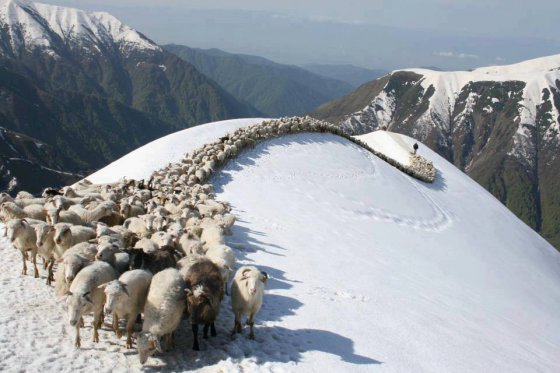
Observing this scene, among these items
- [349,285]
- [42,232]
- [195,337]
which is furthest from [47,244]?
[349,285]

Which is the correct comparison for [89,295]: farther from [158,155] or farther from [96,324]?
[158,155]

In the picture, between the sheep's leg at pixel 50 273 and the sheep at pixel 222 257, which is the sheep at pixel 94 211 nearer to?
the sheep's leg at pixel 50 273

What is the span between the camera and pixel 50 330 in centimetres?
1057

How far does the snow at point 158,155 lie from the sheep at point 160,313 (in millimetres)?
19253

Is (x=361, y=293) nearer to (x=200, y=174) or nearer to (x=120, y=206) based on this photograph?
(x=120, y=206)

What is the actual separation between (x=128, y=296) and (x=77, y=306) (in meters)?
0.96

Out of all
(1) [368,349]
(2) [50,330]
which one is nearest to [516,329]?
(1) [368,349]

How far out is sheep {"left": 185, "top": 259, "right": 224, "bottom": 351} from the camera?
10.2m

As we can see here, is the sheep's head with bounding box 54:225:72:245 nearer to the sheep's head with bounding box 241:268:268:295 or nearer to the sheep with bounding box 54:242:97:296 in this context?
the sheep with bounding box 54:242:97:296

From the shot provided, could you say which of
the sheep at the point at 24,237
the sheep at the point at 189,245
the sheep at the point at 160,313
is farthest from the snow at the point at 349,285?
the sheep at the point at 189,245

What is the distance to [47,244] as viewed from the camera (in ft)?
43.2

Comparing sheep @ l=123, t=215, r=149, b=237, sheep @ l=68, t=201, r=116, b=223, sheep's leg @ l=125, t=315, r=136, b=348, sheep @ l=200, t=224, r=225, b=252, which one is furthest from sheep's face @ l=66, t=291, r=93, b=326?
sheep @ l=68, t=201, r=116, b=223

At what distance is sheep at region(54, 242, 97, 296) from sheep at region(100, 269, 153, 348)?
1.11 metres

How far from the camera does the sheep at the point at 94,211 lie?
16.5 m
